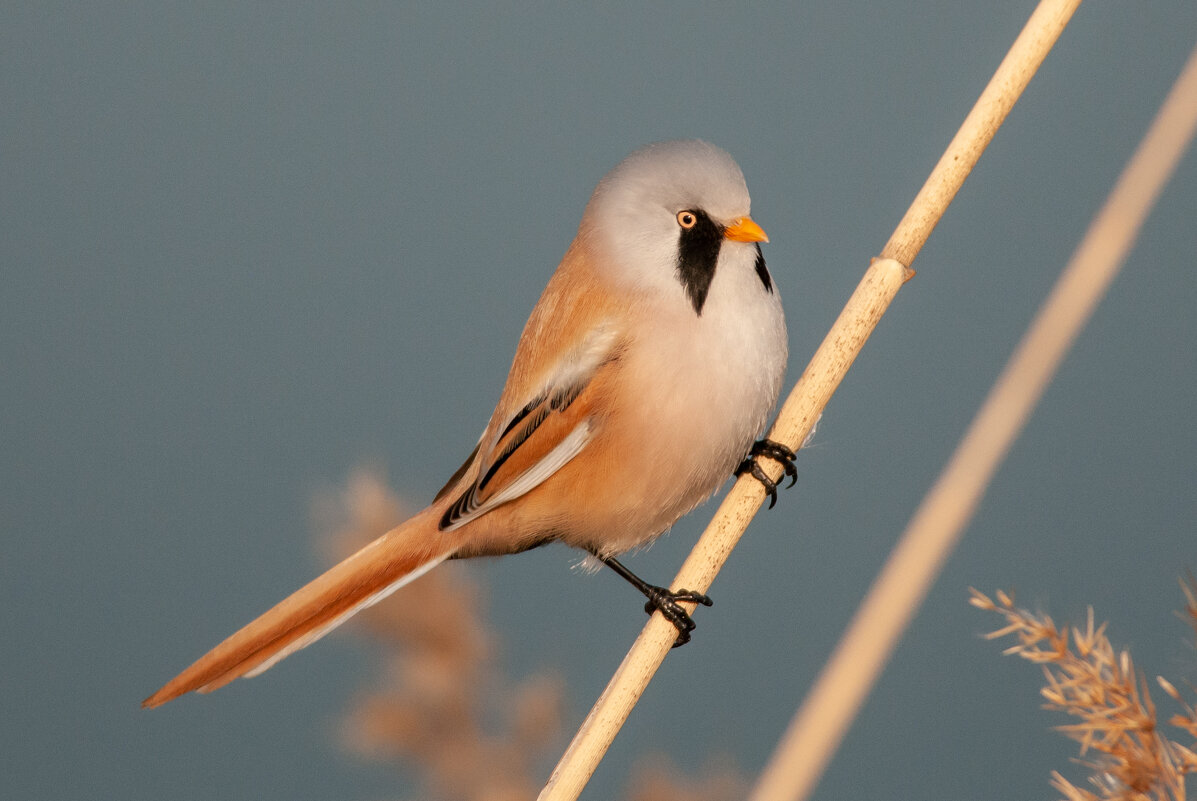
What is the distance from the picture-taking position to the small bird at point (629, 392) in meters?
1.15

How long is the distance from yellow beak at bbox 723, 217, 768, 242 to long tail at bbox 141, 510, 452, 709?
0.49m

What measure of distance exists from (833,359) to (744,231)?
0.55 ft

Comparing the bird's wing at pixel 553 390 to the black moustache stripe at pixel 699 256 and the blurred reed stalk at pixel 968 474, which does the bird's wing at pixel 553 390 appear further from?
the blurred reed stalk at pixel 968 474

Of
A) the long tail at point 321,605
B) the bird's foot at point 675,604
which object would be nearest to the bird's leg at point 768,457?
the bird's foot at point 675,604

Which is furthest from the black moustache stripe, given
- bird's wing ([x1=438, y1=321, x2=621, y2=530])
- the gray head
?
bird's wing ([x1=438, y1=321, x2=621, y2=530])

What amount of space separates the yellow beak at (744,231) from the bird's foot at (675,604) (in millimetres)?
368

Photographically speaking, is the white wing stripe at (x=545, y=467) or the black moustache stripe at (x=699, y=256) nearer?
the black moustache stripe at (x=699, y=256)

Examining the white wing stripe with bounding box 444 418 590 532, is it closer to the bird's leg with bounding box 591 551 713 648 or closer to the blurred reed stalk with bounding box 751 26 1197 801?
the bird's leg with bounding box 591 551 713 648

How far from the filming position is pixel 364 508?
131 cm

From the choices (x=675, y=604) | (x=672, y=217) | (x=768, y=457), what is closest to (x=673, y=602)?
(x=675, y=604)

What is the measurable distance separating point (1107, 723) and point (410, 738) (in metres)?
0.81

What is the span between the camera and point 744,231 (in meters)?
1.13

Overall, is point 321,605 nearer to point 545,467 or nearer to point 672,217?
point 545,467

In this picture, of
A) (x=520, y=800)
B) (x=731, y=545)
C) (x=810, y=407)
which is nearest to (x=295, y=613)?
(x=520, y=800)
